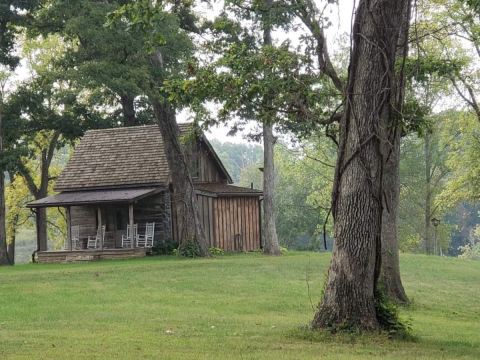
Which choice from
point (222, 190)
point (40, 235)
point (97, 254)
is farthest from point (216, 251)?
point (40, 235)

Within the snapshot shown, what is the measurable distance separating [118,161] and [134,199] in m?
5.23

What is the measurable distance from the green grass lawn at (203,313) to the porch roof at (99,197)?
6.21m

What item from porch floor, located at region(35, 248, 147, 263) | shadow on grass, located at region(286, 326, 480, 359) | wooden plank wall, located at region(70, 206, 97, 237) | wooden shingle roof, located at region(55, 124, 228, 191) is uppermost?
wooden shingle roof, located at region(55, 124, 228, 191)

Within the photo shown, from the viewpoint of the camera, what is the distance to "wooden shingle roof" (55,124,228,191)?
35.3 meters

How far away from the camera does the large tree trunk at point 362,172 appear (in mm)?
10703

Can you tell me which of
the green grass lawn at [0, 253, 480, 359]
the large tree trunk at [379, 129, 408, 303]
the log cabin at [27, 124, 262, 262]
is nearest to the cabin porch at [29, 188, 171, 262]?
the log cabin at [27, 124, 262, 262]

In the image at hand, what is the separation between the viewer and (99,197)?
111ft

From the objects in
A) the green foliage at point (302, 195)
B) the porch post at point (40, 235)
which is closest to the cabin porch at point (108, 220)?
the porch post at point (40, 235)

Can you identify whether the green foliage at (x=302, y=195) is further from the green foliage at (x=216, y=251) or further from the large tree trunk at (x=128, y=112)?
the green foliage at (x=216, y=251)

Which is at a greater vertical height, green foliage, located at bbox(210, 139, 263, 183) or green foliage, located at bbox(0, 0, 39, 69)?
green foliage, located at bbox(210, 139, 263, 183)

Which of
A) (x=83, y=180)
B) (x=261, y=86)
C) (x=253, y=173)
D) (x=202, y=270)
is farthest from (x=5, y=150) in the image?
(x=253, y=173)

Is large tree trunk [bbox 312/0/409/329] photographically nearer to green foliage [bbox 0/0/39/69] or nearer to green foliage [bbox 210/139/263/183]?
green foliage [bbox 0/0/39/69]

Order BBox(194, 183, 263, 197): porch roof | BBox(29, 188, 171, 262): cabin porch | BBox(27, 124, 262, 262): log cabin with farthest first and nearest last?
BBox(194, 183, 263, 197): porch roof, BBox(27, 124, 262, 262): log cabin, BBox(29, 188, 171, 262): cabin porch

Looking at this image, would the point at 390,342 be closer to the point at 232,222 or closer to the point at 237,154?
the point at 232,222
